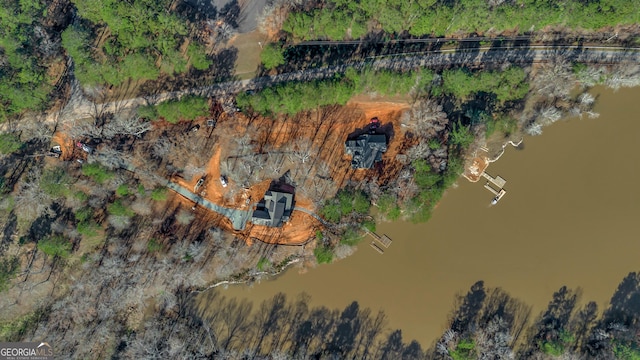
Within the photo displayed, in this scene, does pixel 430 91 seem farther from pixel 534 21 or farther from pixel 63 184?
pixel 63 184

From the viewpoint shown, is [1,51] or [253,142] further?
[253,142]

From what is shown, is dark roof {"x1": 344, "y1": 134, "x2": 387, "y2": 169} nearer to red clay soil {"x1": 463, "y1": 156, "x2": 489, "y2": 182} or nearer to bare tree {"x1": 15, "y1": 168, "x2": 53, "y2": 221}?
red clay soil {"x1": 463, "y1": 156, "x2": 489, "y2": 182}

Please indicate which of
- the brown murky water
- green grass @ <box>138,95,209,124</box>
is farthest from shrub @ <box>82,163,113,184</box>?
the brown murky water

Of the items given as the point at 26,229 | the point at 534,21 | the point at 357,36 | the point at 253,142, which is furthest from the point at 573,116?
the point at 26,229

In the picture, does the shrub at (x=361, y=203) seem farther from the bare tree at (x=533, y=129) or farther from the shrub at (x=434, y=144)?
the bare tree at (x=533, y=129)

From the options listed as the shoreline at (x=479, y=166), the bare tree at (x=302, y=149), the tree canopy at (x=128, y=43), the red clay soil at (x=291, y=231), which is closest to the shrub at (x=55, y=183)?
the tree canopy at (x=128, y=43)

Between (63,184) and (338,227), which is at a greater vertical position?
(338,227)
